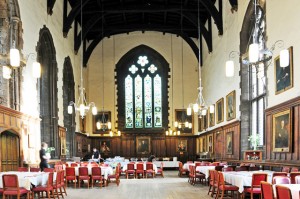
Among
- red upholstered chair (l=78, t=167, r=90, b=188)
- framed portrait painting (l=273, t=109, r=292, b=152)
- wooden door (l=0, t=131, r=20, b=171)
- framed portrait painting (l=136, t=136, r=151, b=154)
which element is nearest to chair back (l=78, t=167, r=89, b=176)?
red upholstered chair (l=78, t=167, r=90, b=188)

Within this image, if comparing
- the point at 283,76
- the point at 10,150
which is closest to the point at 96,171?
the point at 10,150

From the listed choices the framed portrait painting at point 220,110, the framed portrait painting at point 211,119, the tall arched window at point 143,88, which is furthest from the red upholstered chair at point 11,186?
the tall arched window at point 143,88

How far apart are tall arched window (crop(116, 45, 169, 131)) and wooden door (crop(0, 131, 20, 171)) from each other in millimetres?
14346

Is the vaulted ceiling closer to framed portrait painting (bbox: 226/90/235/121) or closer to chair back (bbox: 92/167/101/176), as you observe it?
framed portrait painting (bbox: 226/90/235/121)

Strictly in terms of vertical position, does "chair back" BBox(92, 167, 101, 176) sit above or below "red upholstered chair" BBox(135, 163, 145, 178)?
above

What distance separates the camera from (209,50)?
2239 centimetres

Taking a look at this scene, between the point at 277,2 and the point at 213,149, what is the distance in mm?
10832

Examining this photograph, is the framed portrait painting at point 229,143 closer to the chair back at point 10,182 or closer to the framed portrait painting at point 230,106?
the framed portrait painting at point 230,106

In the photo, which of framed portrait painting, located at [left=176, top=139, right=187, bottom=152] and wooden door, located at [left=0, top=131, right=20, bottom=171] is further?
framed portrait painting, located at [left=176, top=139, right=187, bottom=152]

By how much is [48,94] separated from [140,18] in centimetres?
1013

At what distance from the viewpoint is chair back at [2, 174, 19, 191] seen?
8.55 metres

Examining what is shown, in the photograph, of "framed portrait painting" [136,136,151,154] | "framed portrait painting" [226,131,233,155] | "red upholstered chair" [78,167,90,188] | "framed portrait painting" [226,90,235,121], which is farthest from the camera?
"framed portrait painting" [136,136,151,154]

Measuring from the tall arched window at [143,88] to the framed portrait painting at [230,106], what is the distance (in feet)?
31.6

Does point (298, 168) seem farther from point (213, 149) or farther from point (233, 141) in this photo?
point (213, 149)
